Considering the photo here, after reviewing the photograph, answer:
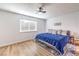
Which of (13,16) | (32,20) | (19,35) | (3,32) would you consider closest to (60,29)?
(32,20)

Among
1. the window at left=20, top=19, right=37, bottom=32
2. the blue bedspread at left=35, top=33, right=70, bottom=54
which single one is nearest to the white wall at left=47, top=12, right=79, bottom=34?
the blue bedspread at left=35, top=33, right=70, bottom=54

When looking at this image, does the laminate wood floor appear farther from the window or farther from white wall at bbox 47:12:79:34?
white wall at bbox 47:12:79:34

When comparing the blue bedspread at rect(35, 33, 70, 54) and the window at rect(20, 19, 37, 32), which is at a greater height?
the window at rect(20, 19, 37, 32)

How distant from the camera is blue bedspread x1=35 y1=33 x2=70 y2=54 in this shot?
5.37 feet

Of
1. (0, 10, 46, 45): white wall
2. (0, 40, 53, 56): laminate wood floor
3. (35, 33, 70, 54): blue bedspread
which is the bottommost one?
(0, 40, 53, 56): laminate wood floor

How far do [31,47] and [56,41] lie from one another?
0.57 metres

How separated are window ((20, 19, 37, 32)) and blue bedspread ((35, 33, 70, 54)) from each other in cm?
21

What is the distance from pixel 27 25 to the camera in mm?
1548

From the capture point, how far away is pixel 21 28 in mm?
1506

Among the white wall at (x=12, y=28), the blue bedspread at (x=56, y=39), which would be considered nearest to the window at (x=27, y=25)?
the white wall at (x=12, y=28)

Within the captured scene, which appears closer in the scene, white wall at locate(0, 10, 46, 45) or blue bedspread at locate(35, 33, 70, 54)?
white wall at locate(0, 10, 46, 45)

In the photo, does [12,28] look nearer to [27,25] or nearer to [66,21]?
[27,25]

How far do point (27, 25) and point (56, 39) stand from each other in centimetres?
71

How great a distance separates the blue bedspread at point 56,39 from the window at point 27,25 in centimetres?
21
